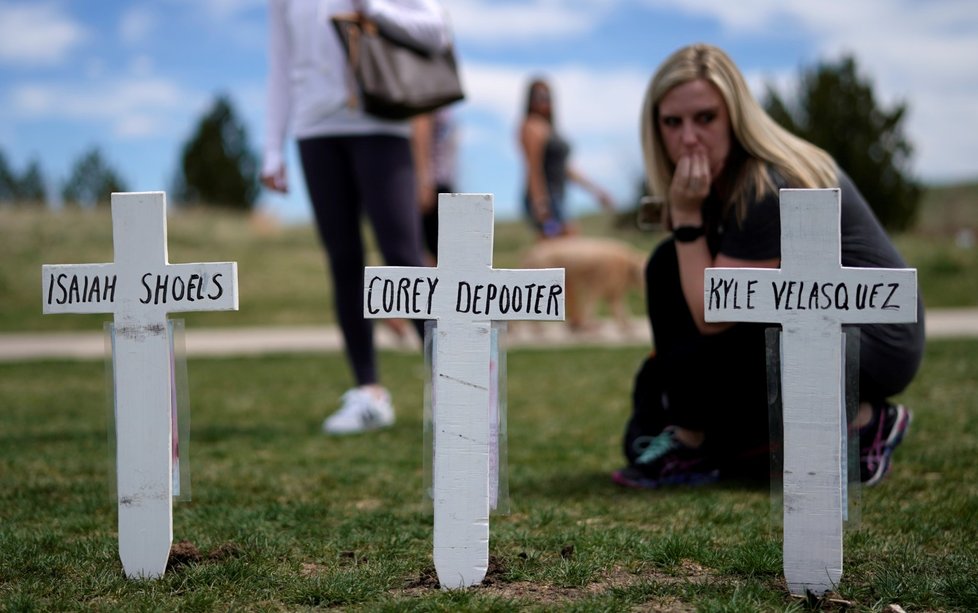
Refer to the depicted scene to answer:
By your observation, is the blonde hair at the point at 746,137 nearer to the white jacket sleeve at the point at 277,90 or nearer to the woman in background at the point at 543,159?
the white jacket sleeve at the point at 277,90

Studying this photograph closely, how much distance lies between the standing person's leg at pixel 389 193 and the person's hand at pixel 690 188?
5.07 ft

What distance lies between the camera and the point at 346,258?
4.16 metres

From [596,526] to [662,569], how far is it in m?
0.45

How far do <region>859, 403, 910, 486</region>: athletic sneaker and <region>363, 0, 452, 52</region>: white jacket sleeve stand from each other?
89.3 inches

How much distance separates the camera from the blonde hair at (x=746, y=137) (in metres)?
2.76

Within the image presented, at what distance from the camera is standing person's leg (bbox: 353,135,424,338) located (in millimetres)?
4000

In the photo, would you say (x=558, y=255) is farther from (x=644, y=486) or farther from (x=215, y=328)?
(x=644, y=486)

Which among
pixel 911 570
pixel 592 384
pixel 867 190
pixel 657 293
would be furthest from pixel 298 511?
pixel 867 190

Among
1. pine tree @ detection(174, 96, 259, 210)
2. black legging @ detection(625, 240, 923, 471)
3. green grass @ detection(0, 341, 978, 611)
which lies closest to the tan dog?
green grass @ detection(0, 341, 978, 611)

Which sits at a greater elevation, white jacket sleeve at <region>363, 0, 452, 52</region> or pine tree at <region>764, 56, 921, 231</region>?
pine tree at <region>764, 56, 921, 231</region>

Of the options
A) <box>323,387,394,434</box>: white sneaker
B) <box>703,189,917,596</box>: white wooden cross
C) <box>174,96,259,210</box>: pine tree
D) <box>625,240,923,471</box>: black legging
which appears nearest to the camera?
<box>703,189,917,596</box>: white wooden cross

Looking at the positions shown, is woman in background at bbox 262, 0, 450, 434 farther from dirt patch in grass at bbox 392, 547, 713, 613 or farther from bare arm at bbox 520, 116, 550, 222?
bare arm at bbox 520, 116, 550, 222

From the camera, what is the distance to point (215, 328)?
1005cm

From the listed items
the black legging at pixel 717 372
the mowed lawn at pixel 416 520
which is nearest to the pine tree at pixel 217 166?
the mowed lawn at pixel 416 520
